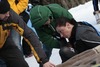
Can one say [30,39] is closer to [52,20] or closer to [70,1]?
[52,20]

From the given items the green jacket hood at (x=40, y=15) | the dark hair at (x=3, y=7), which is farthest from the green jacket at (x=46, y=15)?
the dark hair at (x=3, y=7)

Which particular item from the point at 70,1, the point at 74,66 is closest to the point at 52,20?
the point at 74,66

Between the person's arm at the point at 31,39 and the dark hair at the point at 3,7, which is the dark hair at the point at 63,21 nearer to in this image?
the person's arm at the point at 31,39

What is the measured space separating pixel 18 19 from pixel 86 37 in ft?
2.48

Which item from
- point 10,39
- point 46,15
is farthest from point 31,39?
point 10,39

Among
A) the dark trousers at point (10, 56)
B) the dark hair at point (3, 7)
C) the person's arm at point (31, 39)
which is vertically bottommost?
the dark trousers at point (10, 56)

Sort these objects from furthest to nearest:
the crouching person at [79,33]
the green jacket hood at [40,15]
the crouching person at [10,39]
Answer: the green jacket hood at [40,15] → the crouching person at [10,39] → the crouching person at [79,33]

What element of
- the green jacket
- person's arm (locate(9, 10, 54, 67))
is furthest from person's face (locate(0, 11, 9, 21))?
the green jacket

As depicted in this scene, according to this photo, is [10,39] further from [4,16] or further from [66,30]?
[66,30]

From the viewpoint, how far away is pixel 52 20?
4.85m

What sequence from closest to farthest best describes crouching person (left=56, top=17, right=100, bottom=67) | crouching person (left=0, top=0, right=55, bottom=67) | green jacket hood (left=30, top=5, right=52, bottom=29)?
crouching person (left=56, top=17, right=100, bottom=67), crouching person (left=0, top=0, right=55, bottom=67), green jacket hood (left=30, top=5, right=52, bottom=29)

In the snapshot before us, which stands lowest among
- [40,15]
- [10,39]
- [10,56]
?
[10,56]

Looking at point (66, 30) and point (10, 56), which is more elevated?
point (66, 30)

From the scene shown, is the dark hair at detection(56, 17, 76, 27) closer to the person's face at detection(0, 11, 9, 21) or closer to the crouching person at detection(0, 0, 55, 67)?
the crouching person at detection(0, 0, 55, 67)
